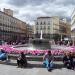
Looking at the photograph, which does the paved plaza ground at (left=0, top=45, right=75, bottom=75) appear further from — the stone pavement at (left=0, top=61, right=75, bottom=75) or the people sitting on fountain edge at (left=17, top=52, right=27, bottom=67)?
the people sitting on fountain edge at (left=17, top=52, right=27, bottom=67)

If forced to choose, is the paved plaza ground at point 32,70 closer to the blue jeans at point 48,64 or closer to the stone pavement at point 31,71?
the stone pavement at point 31,71

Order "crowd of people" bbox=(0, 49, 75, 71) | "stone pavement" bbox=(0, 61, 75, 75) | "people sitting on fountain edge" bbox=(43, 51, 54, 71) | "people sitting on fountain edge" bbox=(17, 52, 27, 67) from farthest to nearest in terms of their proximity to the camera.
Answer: "people sitting on fountain edge" bbox=(17, 52, 27, 67) → "crowd of people" bbox=(0, 49, 75, 71) → "people sitting on fountain edge" bbox=(43, 51, 54, 71) → "stone pavement" bbox=(0, 61, 75, 75)

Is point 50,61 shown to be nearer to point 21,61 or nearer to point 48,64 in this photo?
point 48,64

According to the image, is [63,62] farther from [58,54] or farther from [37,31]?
[37,31]

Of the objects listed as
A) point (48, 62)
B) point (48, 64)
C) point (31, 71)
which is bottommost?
point (31, 71)

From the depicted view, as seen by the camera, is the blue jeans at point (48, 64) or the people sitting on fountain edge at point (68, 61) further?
the people sitting on fountain edge at point (68, 61)

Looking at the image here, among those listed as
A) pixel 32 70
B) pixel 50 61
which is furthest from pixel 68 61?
pixel 32 70

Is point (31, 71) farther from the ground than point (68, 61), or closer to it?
closer to it

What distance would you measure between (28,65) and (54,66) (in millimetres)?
1955

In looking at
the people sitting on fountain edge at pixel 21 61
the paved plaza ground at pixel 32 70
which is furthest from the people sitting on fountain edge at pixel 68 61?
the people sitting on fountain edge at pixel 21 61

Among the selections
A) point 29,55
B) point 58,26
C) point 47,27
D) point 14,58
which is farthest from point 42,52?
point 58,26

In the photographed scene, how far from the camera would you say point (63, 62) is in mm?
18156

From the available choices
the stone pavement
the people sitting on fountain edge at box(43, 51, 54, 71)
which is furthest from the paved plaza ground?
the people sitting on fountain edge at box(43, 51, 54, 71)

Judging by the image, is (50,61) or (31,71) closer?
(31,71)
